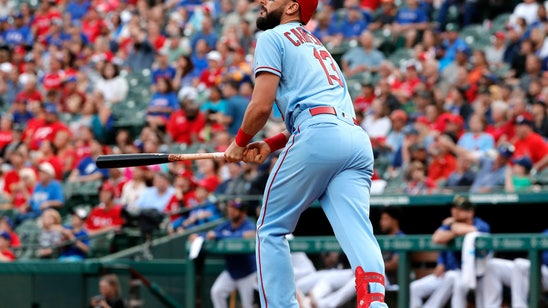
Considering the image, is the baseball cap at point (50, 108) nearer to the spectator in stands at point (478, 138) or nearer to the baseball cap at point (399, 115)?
the baseball cap at point (399, 115)

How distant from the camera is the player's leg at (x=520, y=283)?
312 inches

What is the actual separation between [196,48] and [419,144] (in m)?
6.12

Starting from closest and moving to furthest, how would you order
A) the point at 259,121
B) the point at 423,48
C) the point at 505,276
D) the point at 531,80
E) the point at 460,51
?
the point at 259,121 → the point at 505,276 → the point at 531,80 → the point at 460,51 → the point at 423,48

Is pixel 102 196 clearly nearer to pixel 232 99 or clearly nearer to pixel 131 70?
pixel 232 99

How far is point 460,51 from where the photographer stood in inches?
512

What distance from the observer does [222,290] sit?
9445mm

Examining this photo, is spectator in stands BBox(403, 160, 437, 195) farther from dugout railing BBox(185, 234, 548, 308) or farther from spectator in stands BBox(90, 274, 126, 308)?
spectator in stands BBox(90, 274, 126, 308)

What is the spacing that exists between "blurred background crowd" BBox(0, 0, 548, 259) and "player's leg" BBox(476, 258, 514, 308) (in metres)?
1.49

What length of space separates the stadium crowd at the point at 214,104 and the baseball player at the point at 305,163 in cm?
507

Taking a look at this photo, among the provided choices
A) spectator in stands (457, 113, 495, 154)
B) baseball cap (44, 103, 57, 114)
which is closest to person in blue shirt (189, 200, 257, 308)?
spectator in stands (457, 113, 495, 154)

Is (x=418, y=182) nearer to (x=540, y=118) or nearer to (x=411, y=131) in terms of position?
(x=411, y=131)

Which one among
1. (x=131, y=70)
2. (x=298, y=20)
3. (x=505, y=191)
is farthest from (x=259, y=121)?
(x=131, y=70)

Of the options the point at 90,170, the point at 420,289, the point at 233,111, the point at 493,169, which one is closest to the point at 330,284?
the point at 420,289

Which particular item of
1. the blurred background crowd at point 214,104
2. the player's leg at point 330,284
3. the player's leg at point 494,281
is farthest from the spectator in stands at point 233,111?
the player's leg at point 494,281
